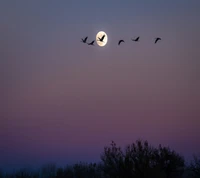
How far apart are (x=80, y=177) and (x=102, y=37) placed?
44967 millimetres

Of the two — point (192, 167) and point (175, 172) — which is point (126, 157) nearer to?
point (192, 167)

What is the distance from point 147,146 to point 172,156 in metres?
7.93

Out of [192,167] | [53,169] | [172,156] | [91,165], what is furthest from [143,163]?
[53,169]

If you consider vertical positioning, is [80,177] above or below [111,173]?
above

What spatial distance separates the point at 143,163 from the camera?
31453 millimetres

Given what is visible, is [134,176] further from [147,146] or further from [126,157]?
[147,146]

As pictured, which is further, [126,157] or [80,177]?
[80,177]

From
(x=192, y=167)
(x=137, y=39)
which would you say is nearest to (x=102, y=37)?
(x=137, y=39)

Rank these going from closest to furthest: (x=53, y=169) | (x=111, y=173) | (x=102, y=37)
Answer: (x=102, y=37) → (x=111, y=173) → (x=53, y=169)

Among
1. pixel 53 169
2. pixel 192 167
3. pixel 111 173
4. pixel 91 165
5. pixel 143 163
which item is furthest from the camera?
pixel 53 169

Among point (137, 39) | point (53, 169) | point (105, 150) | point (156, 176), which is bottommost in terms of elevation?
point (156, 176)

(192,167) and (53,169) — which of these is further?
(53,169)

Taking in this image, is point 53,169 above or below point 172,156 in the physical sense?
above

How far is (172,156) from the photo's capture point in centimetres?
4328
